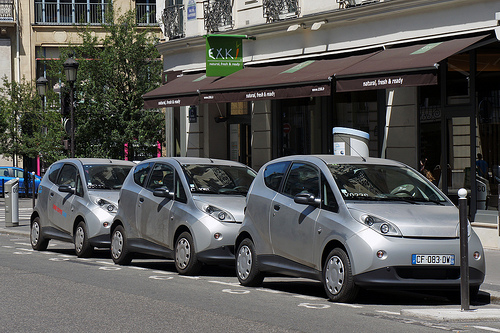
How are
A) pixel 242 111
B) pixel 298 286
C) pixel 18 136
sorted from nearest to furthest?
pixel 298 286
pixel 242 111
pixel 18 136

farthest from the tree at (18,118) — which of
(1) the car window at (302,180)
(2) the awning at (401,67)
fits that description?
(1) the car window at (302,180)

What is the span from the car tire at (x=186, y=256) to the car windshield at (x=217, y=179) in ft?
2.48

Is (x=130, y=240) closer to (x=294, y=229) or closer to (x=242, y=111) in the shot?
(x=294, y=229)

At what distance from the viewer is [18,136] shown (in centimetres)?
4381

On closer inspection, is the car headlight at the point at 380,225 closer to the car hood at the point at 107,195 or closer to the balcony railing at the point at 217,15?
the car hood at the point at 107,195

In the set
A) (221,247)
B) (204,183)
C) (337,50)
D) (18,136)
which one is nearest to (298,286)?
(221,247)

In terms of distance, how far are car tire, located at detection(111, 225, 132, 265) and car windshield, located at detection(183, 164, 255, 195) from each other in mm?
1741

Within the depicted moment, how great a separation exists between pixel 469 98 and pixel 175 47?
11.5 m

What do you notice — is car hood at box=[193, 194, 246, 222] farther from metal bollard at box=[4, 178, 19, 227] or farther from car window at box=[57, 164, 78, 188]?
metal bollard at box=[4, 178, 19, 227]

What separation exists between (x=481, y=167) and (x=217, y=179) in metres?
5.68

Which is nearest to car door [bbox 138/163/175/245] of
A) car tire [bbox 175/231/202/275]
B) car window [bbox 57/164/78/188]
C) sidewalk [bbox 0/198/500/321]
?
car tire [bbox 175/231/202/275]

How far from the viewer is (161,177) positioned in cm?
1355

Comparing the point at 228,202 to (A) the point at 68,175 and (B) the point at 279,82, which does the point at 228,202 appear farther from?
(B) the point at 279,82

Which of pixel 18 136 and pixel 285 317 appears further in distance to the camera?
pixel 18 136
